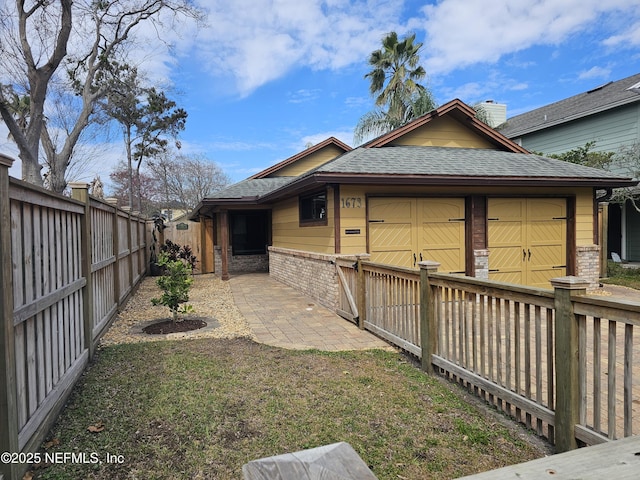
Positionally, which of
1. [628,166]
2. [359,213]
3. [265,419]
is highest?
[628,166]

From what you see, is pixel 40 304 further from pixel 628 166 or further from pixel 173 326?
pixel 628 166

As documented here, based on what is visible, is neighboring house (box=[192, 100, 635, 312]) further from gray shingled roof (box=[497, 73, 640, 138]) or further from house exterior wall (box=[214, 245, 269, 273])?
gray shingled roof (box=[497, 73, 640, 138])

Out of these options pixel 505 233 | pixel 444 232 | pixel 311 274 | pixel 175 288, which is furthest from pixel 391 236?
pixel 175 288

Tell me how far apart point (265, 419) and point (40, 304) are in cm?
199

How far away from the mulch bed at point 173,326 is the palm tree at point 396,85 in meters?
15.8

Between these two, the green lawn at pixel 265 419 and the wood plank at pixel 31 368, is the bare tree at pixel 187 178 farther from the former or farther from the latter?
the wood plank at pixel 31 368

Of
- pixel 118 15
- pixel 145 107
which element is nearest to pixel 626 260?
pixel 118 15

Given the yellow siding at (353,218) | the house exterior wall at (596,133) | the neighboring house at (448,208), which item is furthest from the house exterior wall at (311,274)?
the house exterior wall at (596,133)

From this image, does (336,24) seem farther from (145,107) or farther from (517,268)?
(145,107)

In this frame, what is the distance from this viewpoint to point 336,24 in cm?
1194

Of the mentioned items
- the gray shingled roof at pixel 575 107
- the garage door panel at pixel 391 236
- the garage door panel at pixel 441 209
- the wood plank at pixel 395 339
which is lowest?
the wood plank at pixel 395 339

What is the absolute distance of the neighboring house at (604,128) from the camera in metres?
15.0

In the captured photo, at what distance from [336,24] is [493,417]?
11.8 metres

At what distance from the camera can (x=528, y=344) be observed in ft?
10.3
